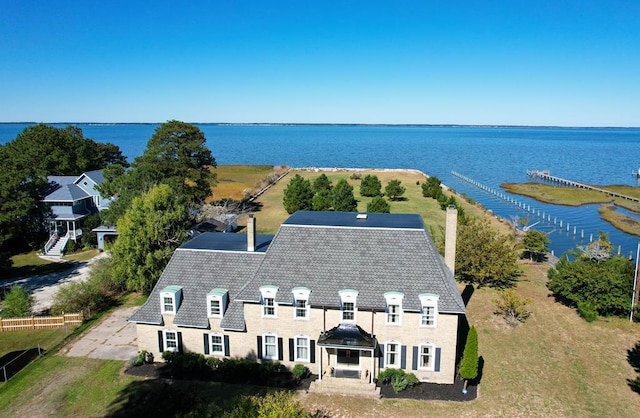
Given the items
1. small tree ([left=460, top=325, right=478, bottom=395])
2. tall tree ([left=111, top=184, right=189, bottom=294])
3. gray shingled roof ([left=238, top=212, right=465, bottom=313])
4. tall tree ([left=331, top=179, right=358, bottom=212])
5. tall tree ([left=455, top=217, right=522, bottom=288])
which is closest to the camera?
small tree ([left=460, top=325, right=478, bottom=395])

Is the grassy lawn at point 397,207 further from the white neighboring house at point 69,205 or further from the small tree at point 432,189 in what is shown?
the white neighboring house at point 69,205

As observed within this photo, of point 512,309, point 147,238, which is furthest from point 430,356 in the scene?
point 147,238

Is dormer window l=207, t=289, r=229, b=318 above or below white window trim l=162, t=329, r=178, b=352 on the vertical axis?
above

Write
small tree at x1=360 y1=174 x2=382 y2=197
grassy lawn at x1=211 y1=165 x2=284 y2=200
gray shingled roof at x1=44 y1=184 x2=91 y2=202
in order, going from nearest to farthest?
gray shingled roof at x1=44 y1=184 x2=91 y2=202, small tree at x1=360 y1=174 x2=382 y2=197, grassy lawn at x1=211 y1=165 x2=284 y2=200

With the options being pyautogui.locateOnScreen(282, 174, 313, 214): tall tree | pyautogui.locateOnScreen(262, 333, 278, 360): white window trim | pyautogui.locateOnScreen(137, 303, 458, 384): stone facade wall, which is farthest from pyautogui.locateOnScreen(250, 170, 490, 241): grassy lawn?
pyautogui.locateOnScreen(262, 333, 278, 360): white window trim

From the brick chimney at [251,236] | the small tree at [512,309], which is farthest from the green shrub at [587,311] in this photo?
the brick chimney at [251,236]

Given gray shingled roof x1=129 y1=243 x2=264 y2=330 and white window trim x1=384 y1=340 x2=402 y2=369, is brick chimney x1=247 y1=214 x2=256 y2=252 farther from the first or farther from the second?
white window trim x1=384 y1=340 x2=402 y2=369
